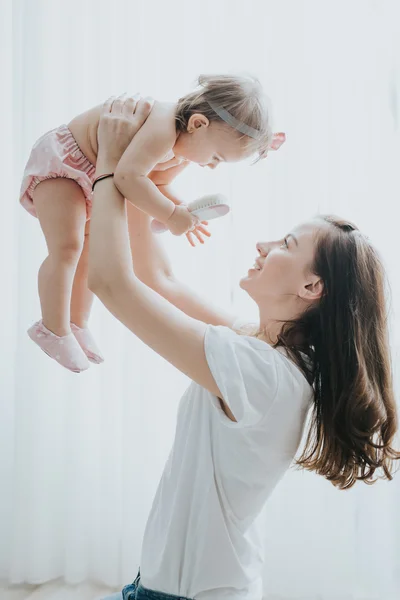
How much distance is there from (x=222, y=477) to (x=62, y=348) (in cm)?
39

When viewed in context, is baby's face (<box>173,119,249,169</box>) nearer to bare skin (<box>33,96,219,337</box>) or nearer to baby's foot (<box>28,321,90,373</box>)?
bare skin (<box>33,96,219,337</box>)

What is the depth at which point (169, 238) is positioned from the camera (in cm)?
214

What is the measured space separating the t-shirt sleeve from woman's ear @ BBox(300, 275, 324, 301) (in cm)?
15

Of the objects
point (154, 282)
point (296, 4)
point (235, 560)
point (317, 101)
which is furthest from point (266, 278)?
point (296, 4)

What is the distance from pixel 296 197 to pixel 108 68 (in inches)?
31.8

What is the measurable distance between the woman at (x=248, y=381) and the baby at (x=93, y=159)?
0.07 meters

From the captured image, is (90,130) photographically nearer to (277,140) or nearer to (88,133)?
(88,133)

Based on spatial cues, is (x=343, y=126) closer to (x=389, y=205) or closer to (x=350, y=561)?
(x=389, y=205)

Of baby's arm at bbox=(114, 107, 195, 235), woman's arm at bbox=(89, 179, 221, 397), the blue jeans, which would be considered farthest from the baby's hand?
the blue jeans

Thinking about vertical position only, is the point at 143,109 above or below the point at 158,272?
above

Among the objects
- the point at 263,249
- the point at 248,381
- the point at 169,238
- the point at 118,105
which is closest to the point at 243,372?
the point at 248,381

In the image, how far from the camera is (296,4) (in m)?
2.04

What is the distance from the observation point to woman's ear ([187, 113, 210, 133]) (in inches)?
44.3

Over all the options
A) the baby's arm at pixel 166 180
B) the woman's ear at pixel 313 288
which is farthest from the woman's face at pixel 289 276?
the baby's arm at pixel 166 180
